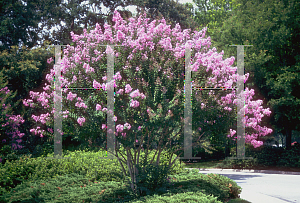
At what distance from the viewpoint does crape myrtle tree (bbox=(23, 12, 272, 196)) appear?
7371mm

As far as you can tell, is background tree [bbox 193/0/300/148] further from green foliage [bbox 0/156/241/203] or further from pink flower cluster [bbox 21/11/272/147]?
green foliage [bbox 0/156/241/203]

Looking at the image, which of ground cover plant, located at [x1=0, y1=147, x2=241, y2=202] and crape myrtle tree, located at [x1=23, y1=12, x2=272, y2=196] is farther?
ground cover plant, located at [x1=0, y1=147, x2=241, y2=202]

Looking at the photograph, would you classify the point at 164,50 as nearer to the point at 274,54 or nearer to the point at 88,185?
the point at 88,185

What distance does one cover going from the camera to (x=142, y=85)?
7.91 m

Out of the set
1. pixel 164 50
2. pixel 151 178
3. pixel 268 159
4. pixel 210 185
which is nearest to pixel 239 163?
pixel 268 159

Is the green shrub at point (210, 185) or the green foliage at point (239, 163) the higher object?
the green shrub at point (210, 185)

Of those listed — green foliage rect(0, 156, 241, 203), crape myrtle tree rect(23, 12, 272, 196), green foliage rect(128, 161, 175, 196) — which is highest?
crape myrtle tree rect(23, 12, 272, 196)

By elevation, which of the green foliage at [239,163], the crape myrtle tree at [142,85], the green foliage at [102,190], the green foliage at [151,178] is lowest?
the green foliage at [239,163]

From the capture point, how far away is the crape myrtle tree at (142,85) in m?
7.37

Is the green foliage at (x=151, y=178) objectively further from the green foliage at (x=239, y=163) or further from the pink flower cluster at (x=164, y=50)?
the green foliage at (x=239, y=163)

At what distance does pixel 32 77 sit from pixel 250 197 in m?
15.3

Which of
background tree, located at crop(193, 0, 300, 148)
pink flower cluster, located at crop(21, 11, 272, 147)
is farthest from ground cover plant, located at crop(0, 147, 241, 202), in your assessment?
background tree, located at crop(193, 0, 300, 148)

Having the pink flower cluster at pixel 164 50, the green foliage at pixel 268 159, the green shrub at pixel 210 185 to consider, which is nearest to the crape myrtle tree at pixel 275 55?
the green foliage at pixel 268 159

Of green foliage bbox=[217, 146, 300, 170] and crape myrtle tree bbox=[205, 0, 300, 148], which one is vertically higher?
crape myrtle tree bbox=[205, 0, 300, 148]
